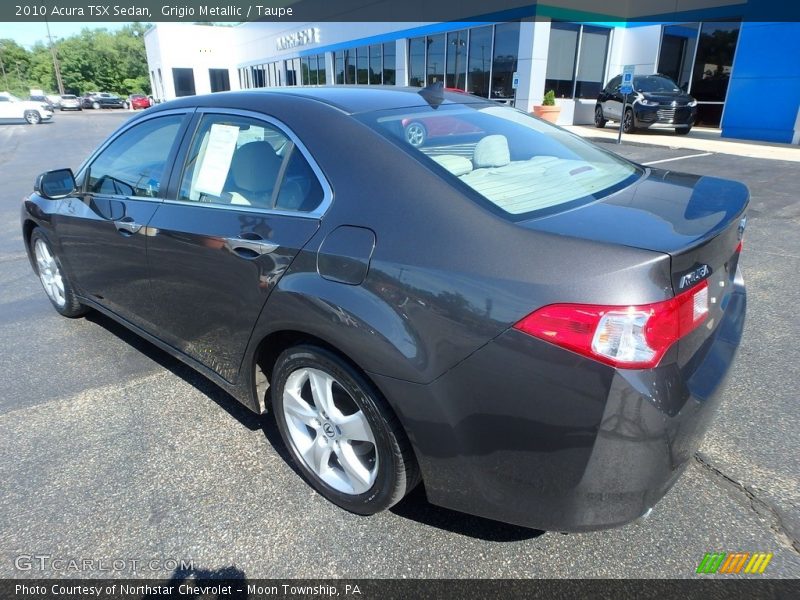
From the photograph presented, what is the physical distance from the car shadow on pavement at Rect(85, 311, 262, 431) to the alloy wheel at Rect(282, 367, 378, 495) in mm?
582

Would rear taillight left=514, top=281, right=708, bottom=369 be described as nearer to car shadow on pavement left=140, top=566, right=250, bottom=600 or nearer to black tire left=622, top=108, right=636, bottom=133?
car shadow on pavement left=140, top=566, right=250, bottom=600

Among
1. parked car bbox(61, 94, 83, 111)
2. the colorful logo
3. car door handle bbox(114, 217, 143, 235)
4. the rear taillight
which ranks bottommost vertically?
parked car bbox(61, 94, 83, 111)

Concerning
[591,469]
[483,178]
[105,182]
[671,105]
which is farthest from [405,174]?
[671,105]

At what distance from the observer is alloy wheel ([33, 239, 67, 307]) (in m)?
4.07

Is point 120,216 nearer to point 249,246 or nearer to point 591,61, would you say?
point 249,246

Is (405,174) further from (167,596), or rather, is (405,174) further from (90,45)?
(90,45)

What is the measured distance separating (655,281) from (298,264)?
4.09ft

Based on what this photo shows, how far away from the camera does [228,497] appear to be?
2.37m

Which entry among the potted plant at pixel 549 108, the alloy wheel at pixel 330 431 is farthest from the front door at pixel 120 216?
the potted plant at pixel 549 108

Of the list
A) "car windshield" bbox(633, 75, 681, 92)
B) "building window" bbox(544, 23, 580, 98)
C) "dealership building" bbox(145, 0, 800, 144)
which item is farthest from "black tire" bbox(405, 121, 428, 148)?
"building window" bbox(544, 23, 580, 98)

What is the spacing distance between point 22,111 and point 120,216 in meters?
36.3

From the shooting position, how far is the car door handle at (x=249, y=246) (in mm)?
2201

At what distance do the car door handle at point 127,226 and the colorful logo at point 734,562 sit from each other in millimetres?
2982

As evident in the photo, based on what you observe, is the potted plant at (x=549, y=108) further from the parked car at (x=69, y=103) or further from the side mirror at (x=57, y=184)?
the parked car at (x=69, y=103)
